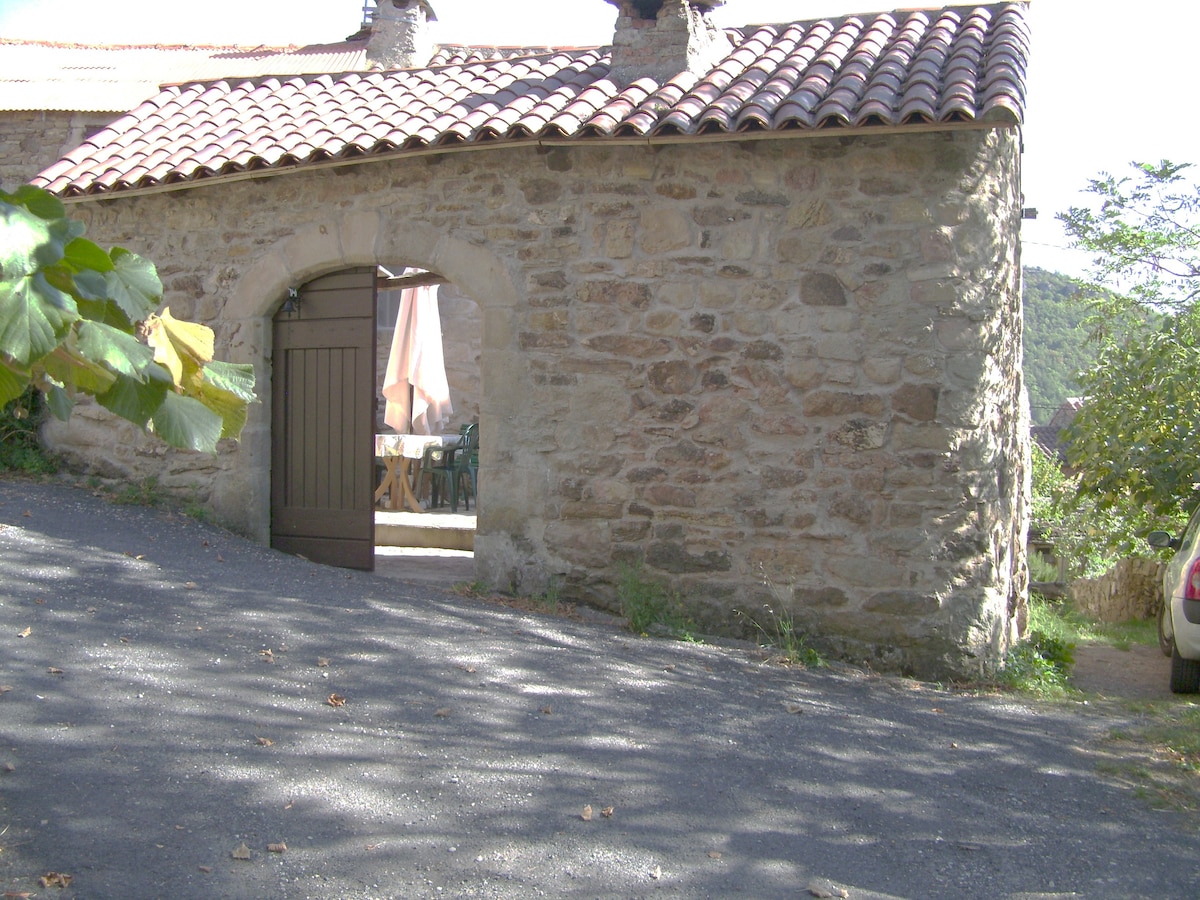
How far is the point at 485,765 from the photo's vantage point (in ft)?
13.0

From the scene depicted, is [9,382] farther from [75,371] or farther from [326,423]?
[326,423]

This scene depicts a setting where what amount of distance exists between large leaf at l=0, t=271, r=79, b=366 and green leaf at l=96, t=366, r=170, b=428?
0.73 ft

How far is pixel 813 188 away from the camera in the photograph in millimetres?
6297

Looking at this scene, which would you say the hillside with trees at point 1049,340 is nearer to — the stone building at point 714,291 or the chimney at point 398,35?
the chimney at point 398,35

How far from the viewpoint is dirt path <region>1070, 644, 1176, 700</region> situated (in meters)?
6.72

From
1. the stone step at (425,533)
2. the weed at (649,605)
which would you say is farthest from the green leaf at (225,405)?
the stone step at (425,533)

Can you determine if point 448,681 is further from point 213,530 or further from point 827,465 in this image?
point 213,530

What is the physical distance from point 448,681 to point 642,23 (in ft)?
15.8

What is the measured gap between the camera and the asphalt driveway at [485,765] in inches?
127

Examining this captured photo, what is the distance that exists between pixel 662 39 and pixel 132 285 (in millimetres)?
5752

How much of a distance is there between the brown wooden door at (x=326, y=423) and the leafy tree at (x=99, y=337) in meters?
5.13

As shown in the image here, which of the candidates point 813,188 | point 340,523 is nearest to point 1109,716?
point 813,188

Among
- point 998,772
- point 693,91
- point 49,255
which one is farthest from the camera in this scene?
point 693,91

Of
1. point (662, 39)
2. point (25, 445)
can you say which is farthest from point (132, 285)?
point (25, 445)
